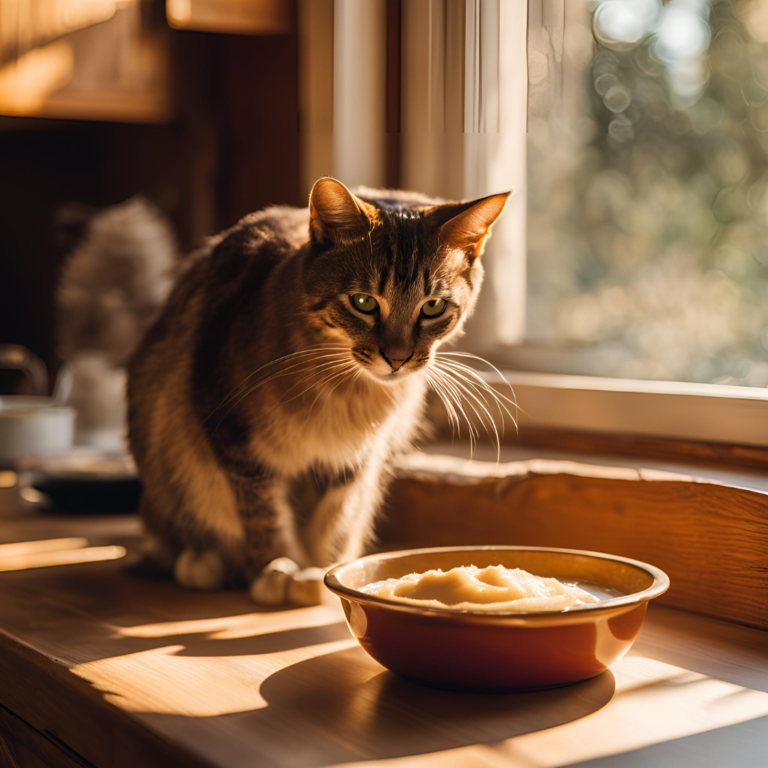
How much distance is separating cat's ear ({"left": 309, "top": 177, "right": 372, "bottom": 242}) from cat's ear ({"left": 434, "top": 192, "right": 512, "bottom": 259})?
0.09 meters

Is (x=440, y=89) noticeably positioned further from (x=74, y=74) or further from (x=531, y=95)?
(x=74, y=74)

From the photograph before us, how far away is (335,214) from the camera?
1.03 meters

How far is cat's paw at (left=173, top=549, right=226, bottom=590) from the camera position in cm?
119

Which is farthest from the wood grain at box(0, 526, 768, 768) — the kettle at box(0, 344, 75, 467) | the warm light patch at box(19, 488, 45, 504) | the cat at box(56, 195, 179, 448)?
the cat at box(56, 195, 179, 448)

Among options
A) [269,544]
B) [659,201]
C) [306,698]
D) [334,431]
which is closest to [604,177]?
[659,201]

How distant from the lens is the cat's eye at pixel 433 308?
105cm

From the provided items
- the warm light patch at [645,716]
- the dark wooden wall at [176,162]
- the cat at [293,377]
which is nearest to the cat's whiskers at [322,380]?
the cat at [293,377]

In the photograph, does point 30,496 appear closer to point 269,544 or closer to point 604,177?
point 269,544

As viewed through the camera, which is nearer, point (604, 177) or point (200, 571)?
point (200, 571)

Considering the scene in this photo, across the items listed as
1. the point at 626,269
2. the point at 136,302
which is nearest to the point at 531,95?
the point at 626,269

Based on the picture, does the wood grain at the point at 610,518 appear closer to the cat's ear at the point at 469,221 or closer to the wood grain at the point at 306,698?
the wood grain at the point at 306,698

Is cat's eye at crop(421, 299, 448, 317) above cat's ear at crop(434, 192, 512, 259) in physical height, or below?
below

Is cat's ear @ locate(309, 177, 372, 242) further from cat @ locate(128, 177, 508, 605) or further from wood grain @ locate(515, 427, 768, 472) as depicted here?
wood grain @ locate(515, 427, 768, 472)

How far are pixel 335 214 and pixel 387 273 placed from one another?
90mm
